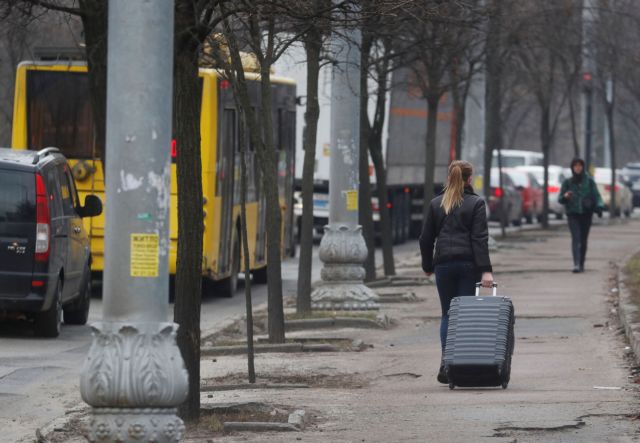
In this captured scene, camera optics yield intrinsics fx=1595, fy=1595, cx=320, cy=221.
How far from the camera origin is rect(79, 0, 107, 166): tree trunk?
1205 centimetres

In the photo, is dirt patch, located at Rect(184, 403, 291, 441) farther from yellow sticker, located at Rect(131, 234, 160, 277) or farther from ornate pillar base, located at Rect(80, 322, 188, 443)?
yellow sticker, located at Rect(131, 234, 160, 277)

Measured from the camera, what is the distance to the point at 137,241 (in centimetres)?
641

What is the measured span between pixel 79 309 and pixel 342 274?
2.80m

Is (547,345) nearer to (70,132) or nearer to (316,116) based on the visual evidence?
(316,116)

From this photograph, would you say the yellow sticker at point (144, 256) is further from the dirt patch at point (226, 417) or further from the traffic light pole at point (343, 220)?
the traffic light pole at point (343, 220)

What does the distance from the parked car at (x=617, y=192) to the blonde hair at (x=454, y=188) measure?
35.9 metres

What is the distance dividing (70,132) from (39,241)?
565 cm

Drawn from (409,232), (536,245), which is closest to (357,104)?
(536,245)

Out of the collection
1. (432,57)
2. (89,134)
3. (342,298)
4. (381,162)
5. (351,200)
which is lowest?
(342,298)

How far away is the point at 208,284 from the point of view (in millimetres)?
21766

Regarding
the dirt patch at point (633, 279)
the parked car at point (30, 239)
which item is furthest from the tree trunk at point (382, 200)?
the parked car at point (30, 239)

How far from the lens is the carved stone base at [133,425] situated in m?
6.48

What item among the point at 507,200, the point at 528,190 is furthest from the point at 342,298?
the point at 528,190

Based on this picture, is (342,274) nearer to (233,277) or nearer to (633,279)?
(233,277)
